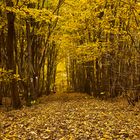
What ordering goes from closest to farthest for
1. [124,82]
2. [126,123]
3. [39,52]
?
[126,123] < [124,82] < [39,52]

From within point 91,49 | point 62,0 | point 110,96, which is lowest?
point 110,96

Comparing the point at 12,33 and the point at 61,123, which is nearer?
the point at 61,123

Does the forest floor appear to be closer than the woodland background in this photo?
Yes

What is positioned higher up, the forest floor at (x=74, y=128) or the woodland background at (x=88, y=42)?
the woodland background at (x=88, y=42)

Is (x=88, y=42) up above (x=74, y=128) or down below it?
above

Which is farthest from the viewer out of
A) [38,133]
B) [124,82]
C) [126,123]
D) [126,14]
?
[124,82]

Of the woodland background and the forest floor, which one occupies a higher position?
the woodland background

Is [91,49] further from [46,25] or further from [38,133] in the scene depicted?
[38,133]

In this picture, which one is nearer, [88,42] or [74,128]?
[74,128]

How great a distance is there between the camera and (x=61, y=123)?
11.7 m

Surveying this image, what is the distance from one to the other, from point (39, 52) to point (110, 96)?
269 inches

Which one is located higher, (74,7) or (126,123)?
(74,7)

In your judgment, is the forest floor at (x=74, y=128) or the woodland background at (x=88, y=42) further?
the woodland background at (x=88, y=42)

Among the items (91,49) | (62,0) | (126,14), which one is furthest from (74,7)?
(126,14)
